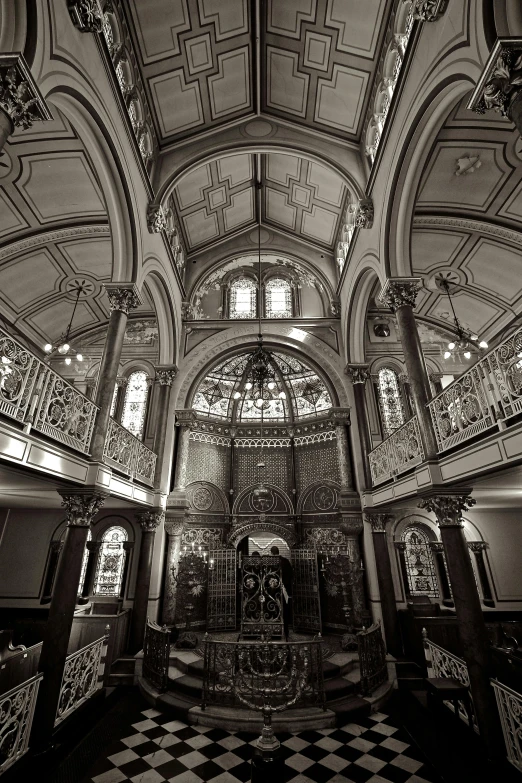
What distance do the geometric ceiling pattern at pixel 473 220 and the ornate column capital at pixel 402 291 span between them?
7.72 ft

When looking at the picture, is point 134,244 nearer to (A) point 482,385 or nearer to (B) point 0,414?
(B) point 0,414

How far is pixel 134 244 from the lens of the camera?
8898mm

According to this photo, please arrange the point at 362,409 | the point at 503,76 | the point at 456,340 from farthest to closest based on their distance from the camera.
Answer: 1. the point at 362,409
2. the point at 456,340
3. the point at 503,76

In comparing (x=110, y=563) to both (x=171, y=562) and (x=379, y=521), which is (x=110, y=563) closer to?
(x=171, y=562)

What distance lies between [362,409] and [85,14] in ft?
36.0

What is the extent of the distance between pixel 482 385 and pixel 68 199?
10423 mm

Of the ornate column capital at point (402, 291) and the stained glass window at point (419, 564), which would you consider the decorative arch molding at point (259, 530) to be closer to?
the stained glass window at point (419, 564)

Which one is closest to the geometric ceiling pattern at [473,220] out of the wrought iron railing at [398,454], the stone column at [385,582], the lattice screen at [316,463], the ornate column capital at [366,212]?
the ornate column capital at [366,212]

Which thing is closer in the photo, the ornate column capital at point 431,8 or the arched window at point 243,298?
the ornate column capital at point 431,8

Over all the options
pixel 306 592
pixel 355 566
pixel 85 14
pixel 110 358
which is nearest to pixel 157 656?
pixel 306 592

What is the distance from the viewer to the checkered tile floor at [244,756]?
16.5 ft

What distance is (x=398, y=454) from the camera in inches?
334

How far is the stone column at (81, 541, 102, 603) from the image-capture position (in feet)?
35.8

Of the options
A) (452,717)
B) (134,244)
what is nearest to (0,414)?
(134,244)
